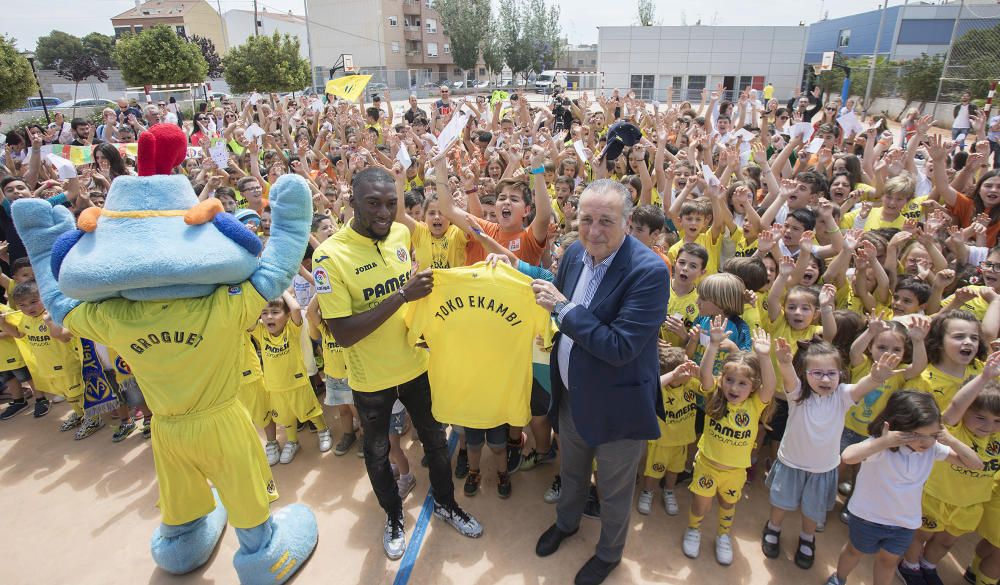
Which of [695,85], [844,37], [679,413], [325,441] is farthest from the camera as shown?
[844,37]

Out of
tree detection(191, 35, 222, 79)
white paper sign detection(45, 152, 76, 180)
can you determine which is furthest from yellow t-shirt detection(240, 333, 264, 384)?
tree detection(191, 35, 222, 79)

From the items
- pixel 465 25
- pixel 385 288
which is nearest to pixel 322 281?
pixel 385 288

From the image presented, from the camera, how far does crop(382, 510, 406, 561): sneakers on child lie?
3.36 metres

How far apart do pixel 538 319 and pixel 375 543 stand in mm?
1895

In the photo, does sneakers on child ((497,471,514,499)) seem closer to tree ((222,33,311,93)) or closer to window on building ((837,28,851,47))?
tree ((222,33,311,93))

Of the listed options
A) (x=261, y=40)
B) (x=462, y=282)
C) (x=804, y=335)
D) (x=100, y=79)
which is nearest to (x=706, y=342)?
(x=804, y=335)

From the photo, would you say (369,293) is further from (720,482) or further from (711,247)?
(711,247)

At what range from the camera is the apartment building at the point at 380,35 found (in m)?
55.5

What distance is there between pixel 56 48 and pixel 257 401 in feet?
264

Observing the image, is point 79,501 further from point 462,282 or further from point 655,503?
point 655,503

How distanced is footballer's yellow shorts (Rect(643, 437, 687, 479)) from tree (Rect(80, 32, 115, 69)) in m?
74.9

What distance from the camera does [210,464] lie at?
2.81 m

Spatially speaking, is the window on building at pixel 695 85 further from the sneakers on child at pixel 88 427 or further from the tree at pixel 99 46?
the tree at pixel 99 46

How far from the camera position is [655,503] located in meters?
3.87
